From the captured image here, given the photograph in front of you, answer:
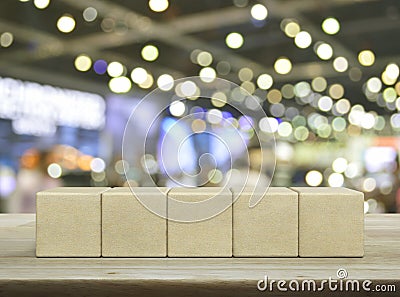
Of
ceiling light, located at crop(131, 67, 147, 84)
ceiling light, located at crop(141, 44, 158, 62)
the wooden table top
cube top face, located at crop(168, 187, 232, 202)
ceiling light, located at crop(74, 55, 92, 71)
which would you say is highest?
ceiling light, located at crop(141, 44, 158, 62)

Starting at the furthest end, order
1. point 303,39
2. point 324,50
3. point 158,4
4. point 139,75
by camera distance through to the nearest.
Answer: point 139,75 → point 324,50 → point 303,39 → point 158,4

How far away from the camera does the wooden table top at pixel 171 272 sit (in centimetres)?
87

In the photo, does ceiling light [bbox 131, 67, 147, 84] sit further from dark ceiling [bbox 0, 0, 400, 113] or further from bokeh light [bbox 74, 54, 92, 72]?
bokeh light [bbox 74, 54, 92, 72]

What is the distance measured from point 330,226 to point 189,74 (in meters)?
5.03

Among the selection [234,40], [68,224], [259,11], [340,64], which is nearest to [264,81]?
[340,64]

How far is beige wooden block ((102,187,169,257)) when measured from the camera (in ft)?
3.39

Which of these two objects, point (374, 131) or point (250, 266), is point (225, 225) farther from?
point (374, 131)

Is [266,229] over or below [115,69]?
below

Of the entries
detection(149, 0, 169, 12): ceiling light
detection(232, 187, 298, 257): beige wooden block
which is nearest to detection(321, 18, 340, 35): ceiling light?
detection(149, 0, 169, 12): ceiling light

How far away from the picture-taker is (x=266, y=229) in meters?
1.04

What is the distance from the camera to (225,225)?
104 centimetres

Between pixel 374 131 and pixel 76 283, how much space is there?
714 centimetres

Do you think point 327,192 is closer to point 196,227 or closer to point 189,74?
point 196,227

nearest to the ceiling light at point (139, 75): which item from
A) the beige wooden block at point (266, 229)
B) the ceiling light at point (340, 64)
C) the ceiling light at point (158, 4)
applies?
the ceiling light at point (158, 4)
